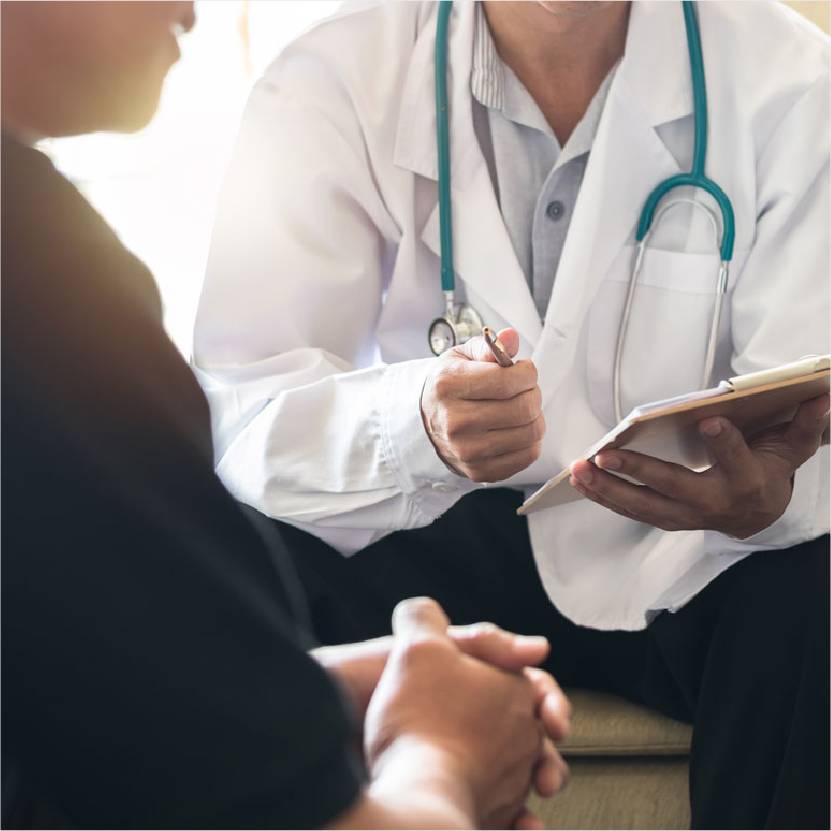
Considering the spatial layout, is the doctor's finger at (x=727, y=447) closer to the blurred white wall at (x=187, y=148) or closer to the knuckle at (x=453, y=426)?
the knuckle at (x=453, y=426)

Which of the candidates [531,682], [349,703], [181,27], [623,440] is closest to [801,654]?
[623,440]

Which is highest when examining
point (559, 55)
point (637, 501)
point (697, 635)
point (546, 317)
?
point (559, 55)

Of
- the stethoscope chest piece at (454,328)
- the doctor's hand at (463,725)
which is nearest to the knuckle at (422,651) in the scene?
the doctor's hand at (463,725)

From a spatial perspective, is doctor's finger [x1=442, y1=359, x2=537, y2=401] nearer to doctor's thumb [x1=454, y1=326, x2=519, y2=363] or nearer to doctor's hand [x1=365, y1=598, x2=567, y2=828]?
doctor's thumb [x1=454, y1=326, x2=519, y2=363]

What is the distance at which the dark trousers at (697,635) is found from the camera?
37.5 inches

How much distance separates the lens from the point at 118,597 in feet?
1.43

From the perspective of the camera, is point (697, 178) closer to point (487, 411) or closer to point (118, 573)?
point (487, 411)

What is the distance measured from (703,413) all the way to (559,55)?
0.54 metres

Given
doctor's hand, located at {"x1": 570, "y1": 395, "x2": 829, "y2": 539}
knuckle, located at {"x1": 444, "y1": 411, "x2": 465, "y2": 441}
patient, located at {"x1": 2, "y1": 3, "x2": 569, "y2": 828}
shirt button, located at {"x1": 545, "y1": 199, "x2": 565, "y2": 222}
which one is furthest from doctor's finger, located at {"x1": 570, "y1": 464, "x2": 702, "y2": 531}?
patient, located at {"x1": 2, "y1": 3, "x2": 569, "y2": 828}

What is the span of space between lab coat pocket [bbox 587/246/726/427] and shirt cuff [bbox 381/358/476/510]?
8.3 inches

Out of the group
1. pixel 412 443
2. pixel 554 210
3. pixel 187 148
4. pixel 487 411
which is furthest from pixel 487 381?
pixel 187 148

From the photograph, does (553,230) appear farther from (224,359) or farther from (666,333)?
(224,359)

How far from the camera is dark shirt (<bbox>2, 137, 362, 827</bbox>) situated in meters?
0.43

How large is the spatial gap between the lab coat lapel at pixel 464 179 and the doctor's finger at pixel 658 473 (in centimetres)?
25
